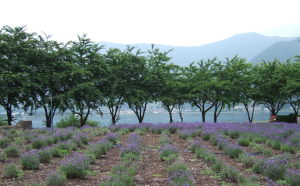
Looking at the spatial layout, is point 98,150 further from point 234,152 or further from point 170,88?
point 170,88

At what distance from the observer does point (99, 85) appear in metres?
29.7

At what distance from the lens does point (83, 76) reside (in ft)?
93.0

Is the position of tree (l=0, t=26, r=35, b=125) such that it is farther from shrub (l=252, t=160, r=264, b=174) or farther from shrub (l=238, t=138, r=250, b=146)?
shrub (l=252, t=160, r=264, b=174)

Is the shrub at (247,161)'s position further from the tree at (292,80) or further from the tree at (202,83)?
the tree at (202,83)

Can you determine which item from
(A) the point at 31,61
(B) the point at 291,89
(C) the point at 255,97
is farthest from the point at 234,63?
(A) the point at 31,61

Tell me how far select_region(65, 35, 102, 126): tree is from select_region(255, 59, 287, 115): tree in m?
17.0

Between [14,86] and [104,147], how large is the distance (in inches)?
632

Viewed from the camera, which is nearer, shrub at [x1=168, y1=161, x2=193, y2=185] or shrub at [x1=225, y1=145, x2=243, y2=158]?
shrub at [x1=168, y1=161, x2=193, y2=185]

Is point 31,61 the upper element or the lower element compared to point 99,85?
upper

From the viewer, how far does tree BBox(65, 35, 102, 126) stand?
26.6 meters

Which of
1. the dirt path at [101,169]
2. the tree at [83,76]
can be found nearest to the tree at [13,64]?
the tree at [83,76]

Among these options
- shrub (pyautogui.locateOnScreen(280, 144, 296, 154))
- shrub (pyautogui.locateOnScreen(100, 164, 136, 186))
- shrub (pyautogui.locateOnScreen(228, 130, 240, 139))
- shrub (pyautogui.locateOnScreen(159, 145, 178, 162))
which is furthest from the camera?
shrub (pyautogui.locateOnScreen(228, 130, 240, 139))

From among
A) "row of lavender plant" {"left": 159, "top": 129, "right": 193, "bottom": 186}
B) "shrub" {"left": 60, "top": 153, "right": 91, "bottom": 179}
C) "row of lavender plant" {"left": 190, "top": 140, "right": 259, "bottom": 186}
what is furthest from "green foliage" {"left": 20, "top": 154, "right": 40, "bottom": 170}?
"row of lavender plant" {"left": 190, "top": 140, "right": 259, "bottom": 186}

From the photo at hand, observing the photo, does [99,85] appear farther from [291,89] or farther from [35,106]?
[291,89]
